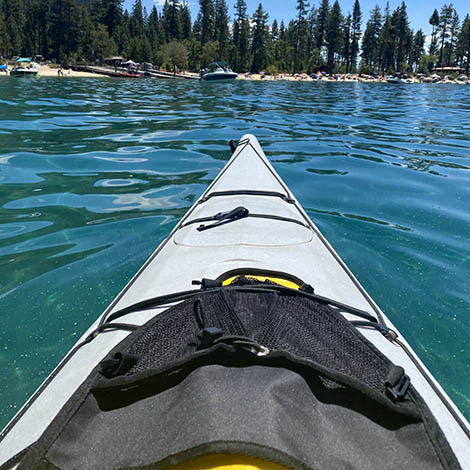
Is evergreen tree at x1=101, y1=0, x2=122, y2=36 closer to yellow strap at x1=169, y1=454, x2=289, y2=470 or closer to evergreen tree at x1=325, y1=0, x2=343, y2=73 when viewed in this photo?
evergreen tree at x1=325, y1=0, x2=343, y2=73

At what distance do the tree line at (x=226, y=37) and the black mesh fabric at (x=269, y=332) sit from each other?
5606 centimetres

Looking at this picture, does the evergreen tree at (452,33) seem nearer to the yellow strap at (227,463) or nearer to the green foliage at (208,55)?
the green foliage at (208,55)

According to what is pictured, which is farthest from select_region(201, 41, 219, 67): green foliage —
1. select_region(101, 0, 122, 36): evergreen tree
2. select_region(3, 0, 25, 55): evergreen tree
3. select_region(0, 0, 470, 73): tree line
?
select_region(3, 0, 25, 55): evergreen tree

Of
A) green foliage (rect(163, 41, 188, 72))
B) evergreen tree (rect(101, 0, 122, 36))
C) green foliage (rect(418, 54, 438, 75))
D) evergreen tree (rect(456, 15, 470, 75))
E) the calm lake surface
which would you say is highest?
evergreen tree (rect(101, 0, 122, 36))

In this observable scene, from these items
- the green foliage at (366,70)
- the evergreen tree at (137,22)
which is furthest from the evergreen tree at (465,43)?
the evergreen tree at (137,22)

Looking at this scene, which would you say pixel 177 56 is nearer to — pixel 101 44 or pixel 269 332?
pixel 101 44

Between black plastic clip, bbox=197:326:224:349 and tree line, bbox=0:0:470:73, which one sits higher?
tree line, bbox=0:0:470:73

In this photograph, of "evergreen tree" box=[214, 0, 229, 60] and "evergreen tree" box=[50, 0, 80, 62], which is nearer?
"evergreen tree" box=[50, 0, 80, 62]

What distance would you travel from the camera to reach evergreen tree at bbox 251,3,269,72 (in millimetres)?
61594

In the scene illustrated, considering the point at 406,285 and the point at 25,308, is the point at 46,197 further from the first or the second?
the point at 406,285

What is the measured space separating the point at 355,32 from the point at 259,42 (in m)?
21.1

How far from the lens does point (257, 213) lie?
2.68m

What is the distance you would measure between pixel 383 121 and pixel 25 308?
11.8 metres

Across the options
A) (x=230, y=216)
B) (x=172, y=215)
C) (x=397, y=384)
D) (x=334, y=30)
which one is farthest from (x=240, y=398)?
(x=334, y=30)
